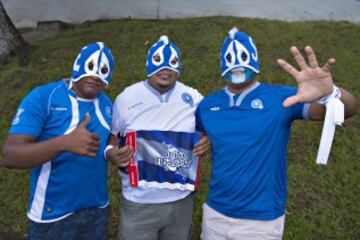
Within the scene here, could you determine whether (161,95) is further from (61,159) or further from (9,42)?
(9,42)

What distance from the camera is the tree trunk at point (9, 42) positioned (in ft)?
25.7

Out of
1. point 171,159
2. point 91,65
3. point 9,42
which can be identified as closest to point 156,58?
point 91,65

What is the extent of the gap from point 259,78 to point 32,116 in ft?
14.3

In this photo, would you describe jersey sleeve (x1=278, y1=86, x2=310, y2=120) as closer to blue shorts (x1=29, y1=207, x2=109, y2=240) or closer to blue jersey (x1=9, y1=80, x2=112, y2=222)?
blue jersey (x1=9, y1=80, x2=112, y2=222)

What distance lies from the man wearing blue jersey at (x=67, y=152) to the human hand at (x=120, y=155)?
0.21ft

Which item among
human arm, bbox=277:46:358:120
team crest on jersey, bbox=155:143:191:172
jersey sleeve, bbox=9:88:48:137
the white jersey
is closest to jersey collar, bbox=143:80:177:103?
the white jersey

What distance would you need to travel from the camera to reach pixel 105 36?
27.3 feet

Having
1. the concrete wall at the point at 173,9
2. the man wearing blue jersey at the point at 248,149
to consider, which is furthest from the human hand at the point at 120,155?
the concrete wall at the point at 173,9

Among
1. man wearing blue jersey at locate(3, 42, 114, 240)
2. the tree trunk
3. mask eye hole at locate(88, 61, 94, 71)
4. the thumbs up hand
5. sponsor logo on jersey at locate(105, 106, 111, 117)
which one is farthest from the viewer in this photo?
the tree trunk

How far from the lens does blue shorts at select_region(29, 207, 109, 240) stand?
3037mm

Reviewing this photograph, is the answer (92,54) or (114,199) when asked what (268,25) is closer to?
(114,199)

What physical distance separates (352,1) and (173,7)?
3.35 meters

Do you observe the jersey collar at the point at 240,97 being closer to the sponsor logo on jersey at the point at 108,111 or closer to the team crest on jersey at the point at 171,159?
the team crest on jersey at the point at 171,159

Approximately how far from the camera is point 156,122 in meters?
3.28
